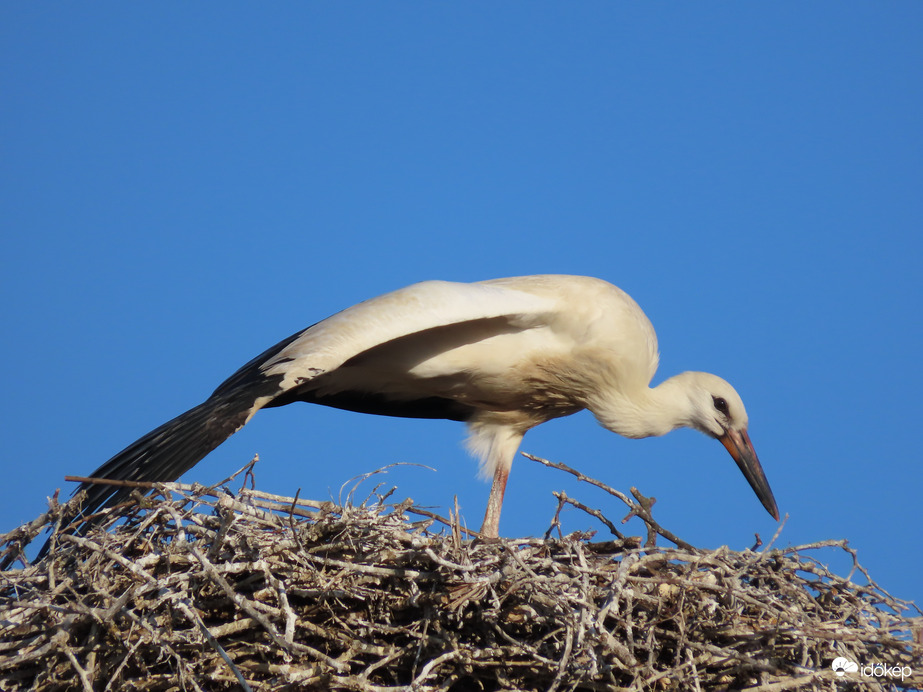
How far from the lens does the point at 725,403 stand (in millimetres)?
4996

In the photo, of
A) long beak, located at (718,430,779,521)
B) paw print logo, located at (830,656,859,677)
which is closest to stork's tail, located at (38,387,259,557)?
paw print logo, located at (830,656,859,677)

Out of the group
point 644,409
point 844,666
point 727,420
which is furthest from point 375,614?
point 727,420

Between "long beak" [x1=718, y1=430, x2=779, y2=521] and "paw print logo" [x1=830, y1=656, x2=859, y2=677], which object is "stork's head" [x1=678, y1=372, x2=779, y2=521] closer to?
"long beak" [x1=718, y1=430, x2=779, y2=521]

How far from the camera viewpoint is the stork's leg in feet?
16.9

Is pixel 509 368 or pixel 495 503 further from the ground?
pixel 509 368

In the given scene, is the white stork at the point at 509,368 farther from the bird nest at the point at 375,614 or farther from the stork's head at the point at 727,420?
the bird nest at the point at 375,614

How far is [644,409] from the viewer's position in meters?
4.96

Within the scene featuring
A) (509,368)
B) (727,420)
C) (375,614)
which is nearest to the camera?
(375,614)

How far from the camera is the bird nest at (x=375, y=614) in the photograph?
3.27 m

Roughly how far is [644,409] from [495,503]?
0.85 m

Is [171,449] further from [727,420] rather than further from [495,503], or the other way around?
[727,420]

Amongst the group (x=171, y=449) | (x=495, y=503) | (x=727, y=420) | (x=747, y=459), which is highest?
(x=727, y=420)

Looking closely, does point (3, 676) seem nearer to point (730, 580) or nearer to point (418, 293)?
point (418, 293)

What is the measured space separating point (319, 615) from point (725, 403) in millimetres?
2344
